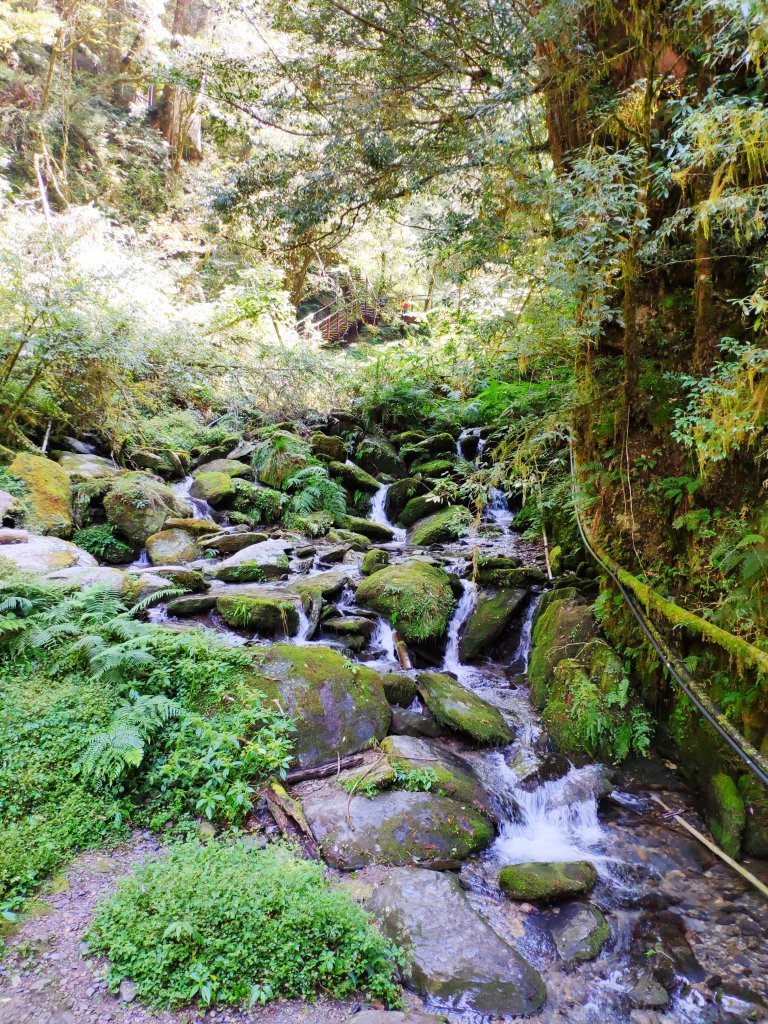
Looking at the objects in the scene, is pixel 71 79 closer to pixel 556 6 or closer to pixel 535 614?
pixel 556 6

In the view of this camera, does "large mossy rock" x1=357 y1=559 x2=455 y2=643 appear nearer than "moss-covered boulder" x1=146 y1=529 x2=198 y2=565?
Yes

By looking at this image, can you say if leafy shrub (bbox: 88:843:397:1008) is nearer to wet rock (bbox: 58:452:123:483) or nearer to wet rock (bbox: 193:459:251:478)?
wet rock (bbox: 58:452:123:483)

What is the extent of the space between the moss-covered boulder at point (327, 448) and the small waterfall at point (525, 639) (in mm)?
7115

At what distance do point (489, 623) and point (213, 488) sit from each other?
644 centimetres

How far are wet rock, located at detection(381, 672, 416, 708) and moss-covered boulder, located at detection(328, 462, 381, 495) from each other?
697cm

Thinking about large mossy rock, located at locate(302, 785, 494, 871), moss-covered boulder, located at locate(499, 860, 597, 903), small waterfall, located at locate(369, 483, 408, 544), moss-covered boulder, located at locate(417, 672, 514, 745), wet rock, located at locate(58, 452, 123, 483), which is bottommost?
moss-covered boulder, located at locate(499, 860, 597, 903)

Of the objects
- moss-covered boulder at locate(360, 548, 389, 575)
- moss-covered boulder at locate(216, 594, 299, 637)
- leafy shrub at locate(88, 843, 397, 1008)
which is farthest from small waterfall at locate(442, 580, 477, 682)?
leafy shrub at locate(88, 843, 397, 1008)

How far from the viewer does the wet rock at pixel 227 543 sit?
334 inches

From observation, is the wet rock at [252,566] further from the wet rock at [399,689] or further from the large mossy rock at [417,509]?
the large mossy rock at [417,509]

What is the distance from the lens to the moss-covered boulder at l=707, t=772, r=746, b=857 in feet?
13.2

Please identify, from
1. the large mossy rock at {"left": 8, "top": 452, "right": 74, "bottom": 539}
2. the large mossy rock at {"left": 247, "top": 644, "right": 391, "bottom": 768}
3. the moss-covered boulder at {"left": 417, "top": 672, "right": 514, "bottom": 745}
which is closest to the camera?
the large mossy rock at {"left": 247, "top": 644, "right": 391, "bottom": 768}

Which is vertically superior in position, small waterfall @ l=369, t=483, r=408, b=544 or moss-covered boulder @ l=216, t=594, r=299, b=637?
small waterfall @ l=369, t=483, r=408, b=544

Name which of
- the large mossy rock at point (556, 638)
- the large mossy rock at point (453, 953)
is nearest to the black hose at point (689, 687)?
the large mossy rock at point (556, 638)

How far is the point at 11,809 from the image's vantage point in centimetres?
334
